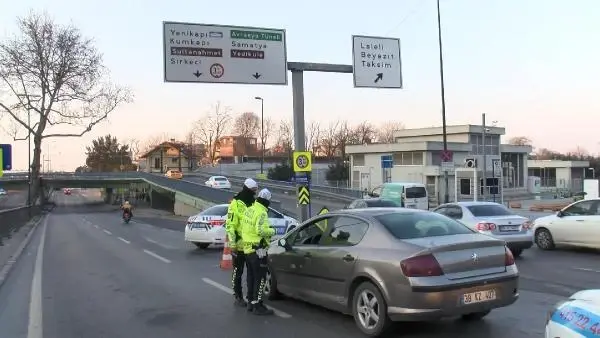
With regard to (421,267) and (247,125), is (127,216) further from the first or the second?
(247,125)

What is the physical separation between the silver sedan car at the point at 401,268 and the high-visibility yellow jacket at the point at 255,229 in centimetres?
58

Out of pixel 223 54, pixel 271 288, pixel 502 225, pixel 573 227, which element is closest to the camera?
pixel 271 288

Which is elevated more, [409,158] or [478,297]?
[409,158]

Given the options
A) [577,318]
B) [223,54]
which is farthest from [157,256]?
[577,318]

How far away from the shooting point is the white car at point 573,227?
1485 centimetres

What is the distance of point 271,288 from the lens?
8.74 meters

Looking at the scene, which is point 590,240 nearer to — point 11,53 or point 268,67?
point 268,67

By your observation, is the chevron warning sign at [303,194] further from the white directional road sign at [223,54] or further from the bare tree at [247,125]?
the bare tree at [247,125]

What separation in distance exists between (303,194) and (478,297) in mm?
14189

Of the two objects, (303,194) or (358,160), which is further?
(358,160)

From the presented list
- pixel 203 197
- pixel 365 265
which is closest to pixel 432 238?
pixel 365 265

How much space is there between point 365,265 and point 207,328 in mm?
2138

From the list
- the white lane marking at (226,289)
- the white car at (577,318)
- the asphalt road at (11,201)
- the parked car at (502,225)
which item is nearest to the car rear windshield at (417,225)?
the white lane marking at (226,289)

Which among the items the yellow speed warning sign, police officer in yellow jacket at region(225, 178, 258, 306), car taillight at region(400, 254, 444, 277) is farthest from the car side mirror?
the yellow speed warning sign
